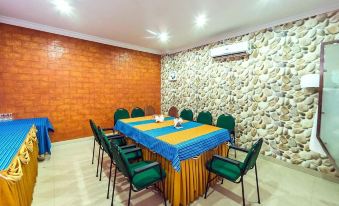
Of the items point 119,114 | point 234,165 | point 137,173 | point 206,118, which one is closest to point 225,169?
point 234,165

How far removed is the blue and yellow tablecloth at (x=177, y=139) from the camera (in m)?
1.94

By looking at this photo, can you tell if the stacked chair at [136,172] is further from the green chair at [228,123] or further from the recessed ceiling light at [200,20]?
the recessed ceiling light at [200,20]

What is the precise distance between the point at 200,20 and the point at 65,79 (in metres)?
3.32

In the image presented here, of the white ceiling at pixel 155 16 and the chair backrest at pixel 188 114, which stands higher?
the white ceiling at pixel 155 16

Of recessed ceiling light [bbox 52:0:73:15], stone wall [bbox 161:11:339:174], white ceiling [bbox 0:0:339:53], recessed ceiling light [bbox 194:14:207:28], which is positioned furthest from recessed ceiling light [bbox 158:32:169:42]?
recessed ceiling light [bbox 52:0:73:15]

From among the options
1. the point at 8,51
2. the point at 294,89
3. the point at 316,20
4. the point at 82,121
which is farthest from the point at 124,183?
the point at 316,20

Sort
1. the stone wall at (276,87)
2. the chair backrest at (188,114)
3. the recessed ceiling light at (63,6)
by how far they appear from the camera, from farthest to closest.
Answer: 1. the chair backrest at (188,114)
2. the stone wall at (276,87)
3. the recessed ceiling light at (63,6)

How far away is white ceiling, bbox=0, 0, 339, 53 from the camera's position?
2.58m

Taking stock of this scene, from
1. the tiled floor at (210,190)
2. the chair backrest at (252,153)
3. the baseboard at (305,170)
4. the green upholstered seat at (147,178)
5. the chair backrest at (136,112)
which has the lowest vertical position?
the tiled floor at (210,190)

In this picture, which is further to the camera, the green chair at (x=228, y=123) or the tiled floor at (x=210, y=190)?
the green chair at (x=228, y=123)

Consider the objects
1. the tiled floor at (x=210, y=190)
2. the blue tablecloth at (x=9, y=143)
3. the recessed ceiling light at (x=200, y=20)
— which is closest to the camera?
the blue tablecloth at (x=9, y=143)

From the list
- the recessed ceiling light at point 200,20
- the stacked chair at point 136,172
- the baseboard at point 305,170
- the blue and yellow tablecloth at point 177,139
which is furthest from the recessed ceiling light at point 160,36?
the baseboard at point 305,170

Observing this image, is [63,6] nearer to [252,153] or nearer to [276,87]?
[252,153]

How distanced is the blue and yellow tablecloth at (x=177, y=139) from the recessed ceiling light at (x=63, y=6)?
218cm
